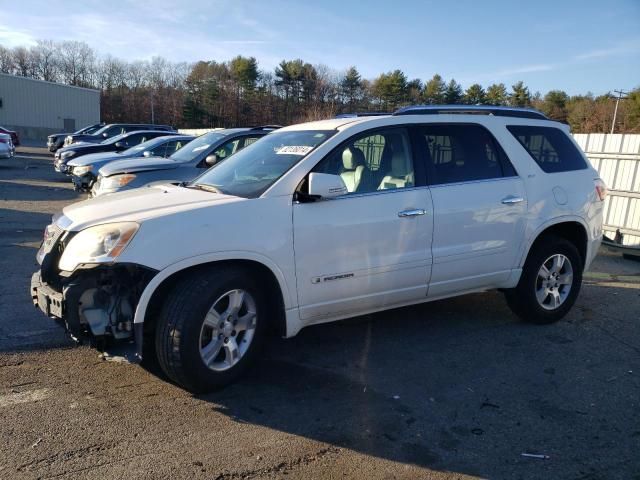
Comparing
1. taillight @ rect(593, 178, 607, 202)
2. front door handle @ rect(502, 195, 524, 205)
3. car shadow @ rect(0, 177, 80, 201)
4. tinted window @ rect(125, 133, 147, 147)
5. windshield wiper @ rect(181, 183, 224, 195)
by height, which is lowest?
car shadow @ rect(0, 177, 80, 201)

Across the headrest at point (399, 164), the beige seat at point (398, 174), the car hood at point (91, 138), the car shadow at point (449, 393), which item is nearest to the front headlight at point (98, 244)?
the car shadow at point (449, 393)

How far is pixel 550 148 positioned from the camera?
5.27 m

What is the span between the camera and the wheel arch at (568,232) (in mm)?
5012

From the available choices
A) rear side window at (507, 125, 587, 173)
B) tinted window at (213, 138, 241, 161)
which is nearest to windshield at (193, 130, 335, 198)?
rear side window at (507, 125, 587, 173)

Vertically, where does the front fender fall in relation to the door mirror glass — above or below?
below

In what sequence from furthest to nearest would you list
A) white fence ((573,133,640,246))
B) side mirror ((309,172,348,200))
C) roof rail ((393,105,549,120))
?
white fence ((573,133,640,246)) → roof rail ((393,105,549,120)) → side mirror ((309,172,348,200))

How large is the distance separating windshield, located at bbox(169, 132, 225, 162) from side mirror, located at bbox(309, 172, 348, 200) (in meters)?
5.99

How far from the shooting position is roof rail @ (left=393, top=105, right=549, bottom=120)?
4676 millimetres

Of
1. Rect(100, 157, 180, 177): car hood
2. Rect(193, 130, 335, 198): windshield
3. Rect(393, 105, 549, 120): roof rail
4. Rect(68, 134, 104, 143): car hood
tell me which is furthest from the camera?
Rect(68, 134, 104, 143): car hood

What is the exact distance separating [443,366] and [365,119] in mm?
2112

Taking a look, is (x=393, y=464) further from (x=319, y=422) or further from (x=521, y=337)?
(x=521, y=337)

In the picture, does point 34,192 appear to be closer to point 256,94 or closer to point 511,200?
point 511,200

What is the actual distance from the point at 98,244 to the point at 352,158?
2.02 meters

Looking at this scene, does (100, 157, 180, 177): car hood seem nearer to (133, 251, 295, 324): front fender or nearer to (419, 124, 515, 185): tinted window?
(419, 124, 515, 185): tinted window
